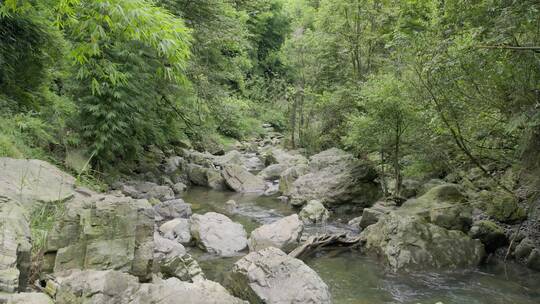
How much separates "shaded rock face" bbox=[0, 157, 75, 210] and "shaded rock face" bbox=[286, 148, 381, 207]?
8570mm

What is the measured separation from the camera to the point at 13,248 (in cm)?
390

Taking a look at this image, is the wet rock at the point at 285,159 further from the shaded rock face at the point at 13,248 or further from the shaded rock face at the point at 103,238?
the shaded rock face at the point at 13,248

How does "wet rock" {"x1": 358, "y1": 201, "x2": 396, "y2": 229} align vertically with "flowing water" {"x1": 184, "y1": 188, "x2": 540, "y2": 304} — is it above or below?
above

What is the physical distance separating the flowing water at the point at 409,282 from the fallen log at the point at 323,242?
20 cm

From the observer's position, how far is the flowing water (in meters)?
7.41

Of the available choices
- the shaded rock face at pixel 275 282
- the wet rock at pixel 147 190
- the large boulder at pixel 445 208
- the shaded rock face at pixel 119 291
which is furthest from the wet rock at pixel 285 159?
the shaded rock face at pixel 119 291

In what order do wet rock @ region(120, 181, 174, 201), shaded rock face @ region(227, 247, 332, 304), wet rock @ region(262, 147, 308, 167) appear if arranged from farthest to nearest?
wet rock @ region(262, 147, 308, 167)
wet rock @ region(120, 181, 174, 201)
shaded rock face @ region(227, 247, 332, 304)

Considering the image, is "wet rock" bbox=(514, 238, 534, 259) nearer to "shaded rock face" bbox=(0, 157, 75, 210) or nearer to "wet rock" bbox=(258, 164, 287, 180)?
"shaded rock face" bbox=(0, 157, 75, 210)

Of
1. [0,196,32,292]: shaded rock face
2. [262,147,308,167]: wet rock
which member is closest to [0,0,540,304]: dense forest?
[0,196,32,292]: shaded rock face

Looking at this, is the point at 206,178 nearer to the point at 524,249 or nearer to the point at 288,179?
the point at 288,179

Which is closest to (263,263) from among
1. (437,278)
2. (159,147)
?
(437,278)

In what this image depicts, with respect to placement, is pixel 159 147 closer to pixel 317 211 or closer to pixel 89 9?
pixel 317 211

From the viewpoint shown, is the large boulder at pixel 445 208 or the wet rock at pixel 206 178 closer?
the large boulder at pixel 445 208

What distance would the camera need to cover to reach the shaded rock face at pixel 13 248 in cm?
355
